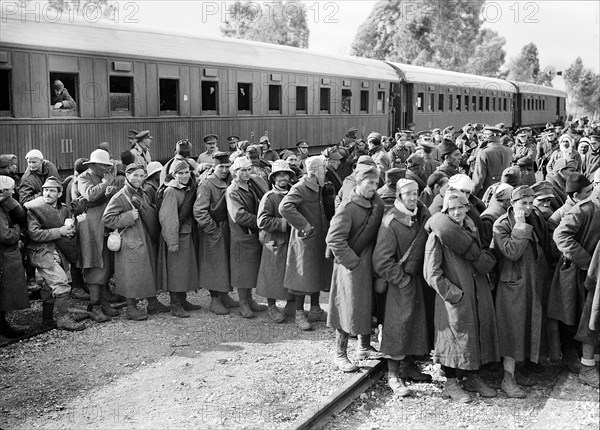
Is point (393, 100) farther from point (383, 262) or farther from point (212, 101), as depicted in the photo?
point (383, 262)

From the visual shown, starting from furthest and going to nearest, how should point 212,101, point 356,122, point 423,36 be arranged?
point 423,36 → point 356,122 → point 212,101

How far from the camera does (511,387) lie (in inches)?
235

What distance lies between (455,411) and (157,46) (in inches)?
398

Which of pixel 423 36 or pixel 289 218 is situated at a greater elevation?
pixel 423 36

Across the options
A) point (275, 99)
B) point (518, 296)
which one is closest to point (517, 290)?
point (518, 296)

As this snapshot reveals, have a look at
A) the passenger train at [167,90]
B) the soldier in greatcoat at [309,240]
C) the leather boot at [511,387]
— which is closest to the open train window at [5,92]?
the passenger train at [167,90]

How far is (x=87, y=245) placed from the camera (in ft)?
25.7

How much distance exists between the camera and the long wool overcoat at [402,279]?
5969mm

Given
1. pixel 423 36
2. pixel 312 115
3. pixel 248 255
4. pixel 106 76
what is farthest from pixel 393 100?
pixel 423 36

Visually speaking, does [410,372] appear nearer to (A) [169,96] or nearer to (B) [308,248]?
(B) [308,248]

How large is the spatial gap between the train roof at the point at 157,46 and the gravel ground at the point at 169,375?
5169 mm

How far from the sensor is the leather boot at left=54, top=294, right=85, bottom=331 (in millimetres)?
7520

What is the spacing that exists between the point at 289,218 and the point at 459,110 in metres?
24.9

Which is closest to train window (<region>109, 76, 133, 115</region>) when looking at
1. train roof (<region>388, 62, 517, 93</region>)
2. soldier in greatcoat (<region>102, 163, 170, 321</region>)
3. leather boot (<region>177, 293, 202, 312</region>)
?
soldier in greatcoat (<region>102, 163, 170, 321</region>)
